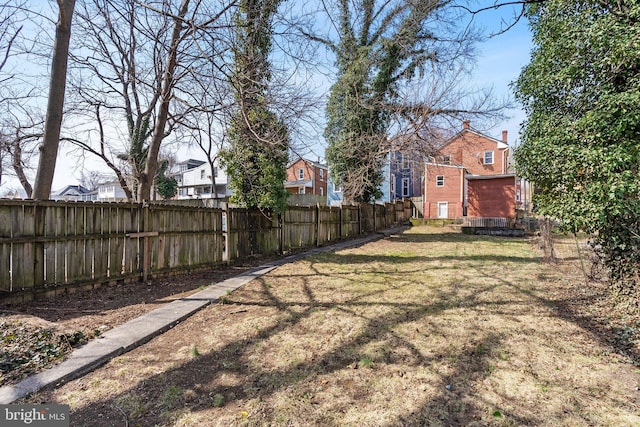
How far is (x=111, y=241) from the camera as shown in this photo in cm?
554

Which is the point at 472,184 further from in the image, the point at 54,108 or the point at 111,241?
the point at 54,108

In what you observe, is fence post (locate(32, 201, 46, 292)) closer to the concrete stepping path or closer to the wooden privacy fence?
the wooden privacy fence

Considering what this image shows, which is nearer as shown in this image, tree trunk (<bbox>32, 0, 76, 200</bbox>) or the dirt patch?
the dirt patch

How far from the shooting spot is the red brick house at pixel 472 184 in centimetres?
2120

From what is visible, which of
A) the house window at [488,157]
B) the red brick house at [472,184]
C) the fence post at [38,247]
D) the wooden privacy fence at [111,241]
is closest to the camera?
the wooden privacy fence at [111,241]

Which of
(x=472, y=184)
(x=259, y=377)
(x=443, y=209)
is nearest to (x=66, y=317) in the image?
(x=259, y=377)

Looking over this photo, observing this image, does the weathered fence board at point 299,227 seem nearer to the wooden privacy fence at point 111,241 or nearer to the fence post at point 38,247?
the wooden privacy fence at point 111,241

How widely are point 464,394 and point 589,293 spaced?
4.37m

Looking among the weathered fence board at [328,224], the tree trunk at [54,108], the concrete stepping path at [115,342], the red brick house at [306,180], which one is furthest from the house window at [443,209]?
the tree trunk at [54,108]

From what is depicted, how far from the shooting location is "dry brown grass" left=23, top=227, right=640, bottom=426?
7.47 ft

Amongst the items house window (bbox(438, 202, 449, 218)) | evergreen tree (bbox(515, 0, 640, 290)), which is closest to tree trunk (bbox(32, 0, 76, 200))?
evergreen tree (bbox(515, 0, 640, 290))

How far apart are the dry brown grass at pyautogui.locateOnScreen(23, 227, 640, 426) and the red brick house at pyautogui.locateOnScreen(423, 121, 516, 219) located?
1801cm

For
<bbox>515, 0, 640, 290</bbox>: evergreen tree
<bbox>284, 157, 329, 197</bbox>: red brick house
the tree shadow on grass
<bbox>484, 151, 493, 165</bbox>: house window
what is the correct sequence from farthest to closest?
<bbox>284, 157, 329, 197</bbox>: red brick house
<bbox>484, 151, 493, 165</bbox>: house window
<bbox>515, 0, 640, 290</bbox>: evergreen tree
the tree shadow on grass

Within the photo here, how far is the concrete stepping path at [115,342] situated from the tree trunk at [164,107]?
152 inches
